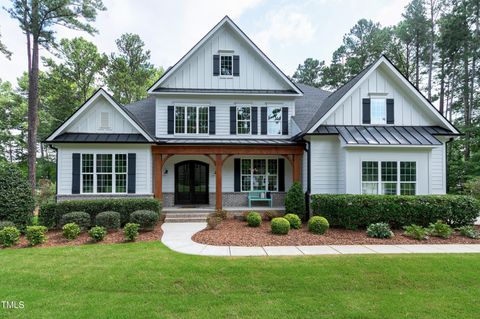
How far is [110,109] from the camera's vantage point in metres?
11.6

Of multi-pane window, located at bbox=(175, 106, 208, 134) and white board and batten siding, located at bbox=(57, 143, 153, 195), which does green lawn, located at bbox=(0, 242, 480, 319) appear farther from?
multi-pane window, located at bbox=(175, 106, 208, 134)

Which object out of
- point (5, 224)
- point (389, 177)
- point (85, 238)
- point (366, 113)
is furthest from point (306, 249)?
point (5, 224)

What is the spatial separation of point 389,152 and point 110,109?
40.1 feet

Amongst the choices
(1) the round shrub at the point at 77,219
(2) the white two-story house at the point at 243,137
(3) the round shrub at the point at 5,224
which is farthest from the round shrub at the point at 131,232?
(3) the round shrub at the point at 5,224

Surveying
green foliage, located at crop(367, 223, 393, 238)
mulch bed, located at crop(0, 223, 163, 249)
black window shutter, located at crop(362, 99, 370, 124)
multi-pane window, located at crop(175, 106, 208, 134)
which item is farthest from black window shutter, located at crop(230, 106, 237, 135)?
green foliage, located at crop(367, 223, 393, 238)

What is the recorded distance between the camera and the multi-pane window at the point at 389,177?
10438 millimetres

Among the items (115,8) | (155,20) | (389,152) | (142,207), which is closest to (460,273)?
(389,152)

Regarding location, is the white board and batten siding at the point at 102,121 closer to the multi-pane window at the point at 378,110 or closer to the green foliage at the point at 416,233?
the multi-pane window at the point at 378,110

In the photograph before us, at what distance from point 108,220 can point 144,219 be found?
1330 millimetres

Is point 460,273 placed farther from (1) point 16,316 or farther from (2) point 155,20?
(2) point 155,20

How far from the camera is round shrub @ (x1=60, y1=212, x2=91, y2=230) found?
355 inches

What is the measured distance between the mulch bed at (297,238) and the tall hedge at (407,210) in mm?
483

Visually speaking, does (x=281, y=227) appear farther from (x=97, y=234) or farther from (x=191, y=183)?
(x=191, y=183)

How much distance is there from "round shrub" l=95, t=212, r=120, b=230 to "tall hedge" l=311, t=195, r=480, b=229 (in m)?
8.20
